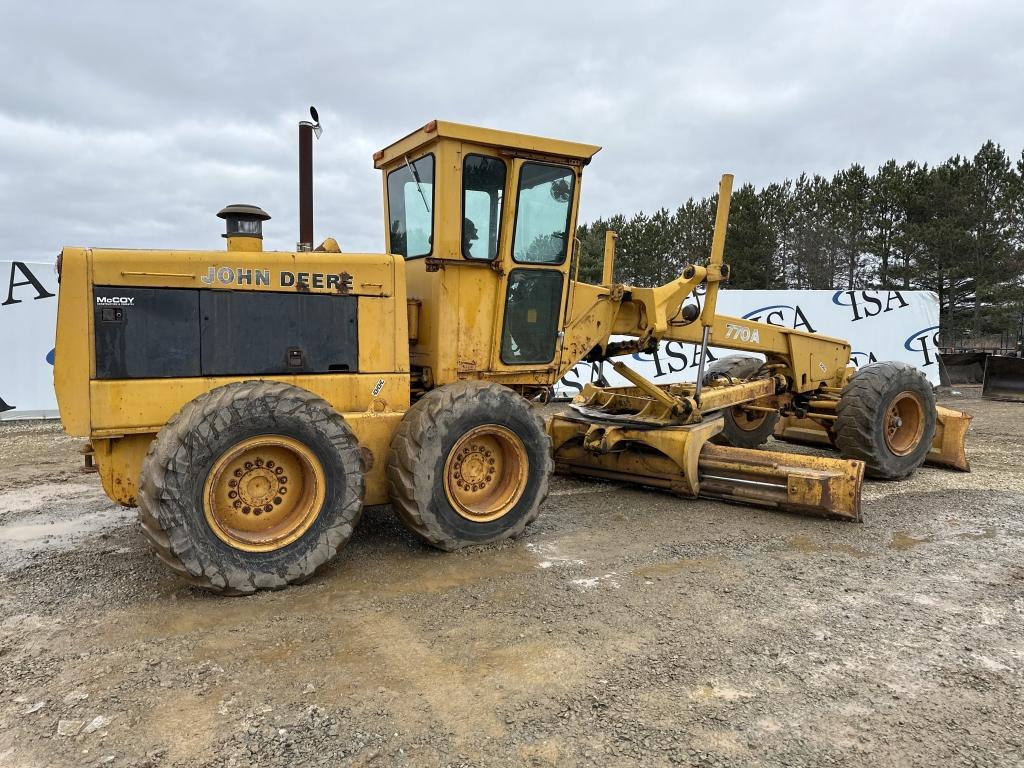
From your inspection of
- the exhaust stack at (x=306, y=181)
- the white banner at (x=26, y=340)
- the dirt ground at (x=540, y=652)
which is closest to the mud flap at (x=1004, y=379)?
the dirt ground at (x=540, y=652)

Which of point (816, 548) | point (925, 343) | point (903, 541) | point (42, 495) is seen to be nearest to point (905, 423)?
point (903, 541)

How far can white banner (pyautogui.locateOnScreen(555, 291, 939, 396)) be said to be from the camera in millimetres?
15750

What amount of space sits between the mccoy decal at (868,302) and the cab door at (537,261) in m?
12.6

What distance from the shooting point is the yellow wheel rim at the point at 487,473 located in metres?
4.86

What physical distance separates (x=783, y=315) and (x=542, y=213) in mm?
11772

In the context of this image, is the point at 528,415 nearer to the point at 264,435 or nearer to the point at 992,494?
the point at 264,435

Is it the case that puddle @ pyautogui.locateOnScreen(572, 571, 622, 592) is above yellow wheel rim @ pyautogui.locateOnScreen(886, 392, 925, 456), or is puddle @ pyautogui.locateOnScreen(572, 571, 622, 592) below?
below

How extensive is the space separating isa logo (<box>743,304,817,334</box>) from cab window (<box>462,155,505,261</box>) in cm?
1157

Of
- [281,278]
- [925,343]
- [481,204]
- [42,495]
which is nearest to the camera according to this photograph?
[281,278]

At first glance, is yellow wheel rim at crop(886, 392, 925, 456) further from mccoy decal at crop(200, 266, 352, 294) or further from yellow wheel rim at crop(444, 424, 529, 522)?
mccoy decal at crop(200, 266, 352, 294)

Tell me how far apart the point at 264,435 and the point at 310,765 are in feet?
6.49

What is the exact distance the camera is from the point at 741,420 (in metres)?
8.71

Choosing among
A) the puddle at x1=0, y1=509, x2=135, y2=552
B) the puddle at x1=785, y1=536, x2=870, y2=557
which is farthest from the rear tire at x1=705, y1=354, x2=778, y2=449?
the puddle at x1=0, y1=509, x2=135, y2=552

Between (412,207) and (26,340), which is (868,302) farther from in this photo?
(26,340)
